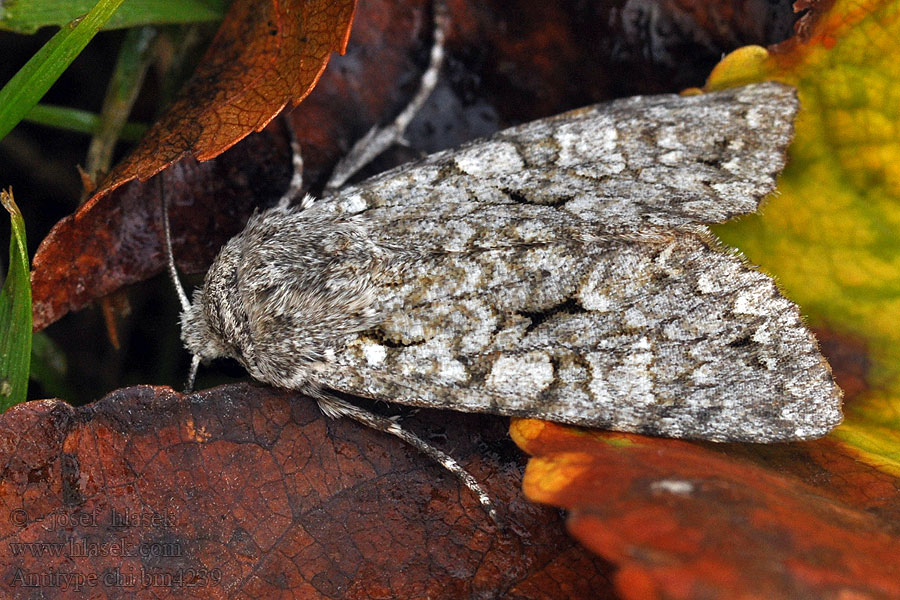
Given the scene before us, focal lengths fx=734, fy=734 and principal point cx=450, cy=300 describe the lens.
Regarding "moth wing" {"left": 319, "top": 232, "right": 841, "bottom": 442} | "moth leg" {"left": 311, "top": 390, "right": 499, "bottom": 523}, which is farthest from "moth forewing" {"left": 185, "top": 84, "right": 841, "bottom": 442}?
"moth leg" {"left": 311, "top": 390, "right": 499, "bottom": 523}

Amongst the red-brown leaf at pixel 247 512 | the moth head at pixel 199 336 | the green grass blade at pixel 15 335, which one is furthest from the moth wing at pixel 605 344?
the green grass blade at pixel 15 335

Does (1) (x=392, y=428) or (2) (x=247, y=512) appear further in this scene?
(1) (x=392, y=428)

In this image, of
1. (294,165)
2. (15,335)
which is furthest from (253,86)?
(15,335)

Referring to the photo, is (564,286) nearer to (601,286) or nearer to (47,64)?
(601,286)

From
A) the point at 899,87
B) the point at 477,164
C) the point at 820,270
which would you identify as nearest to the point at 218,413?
the point at 477,164

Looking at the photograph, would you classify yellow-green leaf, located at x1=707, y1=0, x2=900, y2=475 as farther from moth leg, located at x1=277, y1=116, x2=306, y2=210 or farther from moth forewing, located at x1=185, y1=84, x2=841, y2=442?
moth leg, located at x1=277, y1=116, x2=306, y2=210

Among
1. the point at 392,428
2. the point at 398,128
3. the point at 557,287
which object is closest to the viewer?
the point at 392,428

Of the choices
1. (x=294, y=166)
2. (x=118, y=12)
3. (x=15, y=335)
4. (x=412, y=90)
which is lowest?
(x=15, y=335)
